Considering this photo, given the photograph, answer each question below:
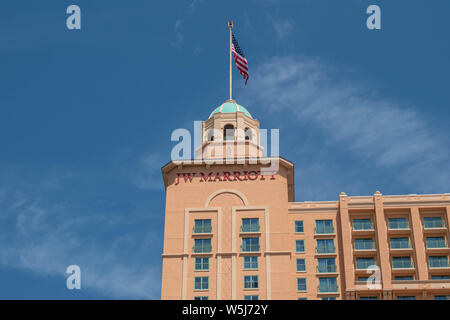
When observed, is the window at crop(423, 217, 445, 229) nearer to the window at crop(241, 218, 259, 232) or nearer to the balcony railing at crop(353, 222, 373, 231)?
the balcony railing at crop(353, 222, 373, 231)

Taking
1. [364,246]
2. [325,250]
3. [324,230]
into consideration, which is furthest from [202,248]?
[364,246]

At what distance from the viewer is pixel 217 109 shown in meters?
99.0

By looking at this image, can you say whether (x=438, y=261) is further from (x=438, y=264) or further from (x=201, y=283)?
(x=201, y=283)

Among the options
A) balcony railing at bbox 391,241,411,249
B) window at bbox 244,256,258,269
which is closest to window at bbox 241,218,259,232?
window at bbox 244,256,258,269

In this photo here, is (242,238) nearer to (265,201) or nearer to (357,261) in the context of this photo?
(265,201)

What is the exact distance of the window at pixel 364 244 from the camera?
84363 mm

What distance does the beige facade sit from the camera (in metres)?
79.9

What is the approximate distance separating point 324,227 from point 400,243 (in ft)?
32.7

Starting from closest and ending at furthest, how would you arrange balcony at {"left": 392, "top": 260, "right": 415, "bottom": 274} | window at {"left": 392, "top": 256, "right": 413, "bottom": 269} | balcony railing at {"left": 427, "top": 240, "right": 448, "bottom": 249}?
1. balcony at {"left": 392, "top": 260, "right": 415, "bottom": 274}
2. window at {"left": 392, "top": 256, "right": 413, "bottom": 269}
3. balcony railing at {"left": 427, "top": 240, "right": 448, "bottom": 249}

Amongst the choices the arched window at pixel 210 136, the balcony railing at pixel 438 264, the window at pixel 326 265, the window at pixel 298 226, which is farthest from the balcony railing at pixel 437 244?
the arched window at pixel 210 136

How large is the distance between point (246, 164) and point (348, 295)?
21760mm

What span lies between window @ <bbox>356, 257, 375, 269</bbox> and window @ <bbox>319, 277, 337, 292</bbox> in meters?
4.00

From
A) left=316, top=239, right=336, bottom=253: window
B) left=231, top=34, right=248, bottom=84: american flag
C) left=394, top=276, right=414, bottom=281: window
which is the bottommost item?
left=394, top=276, right=414, bottom=281: window
